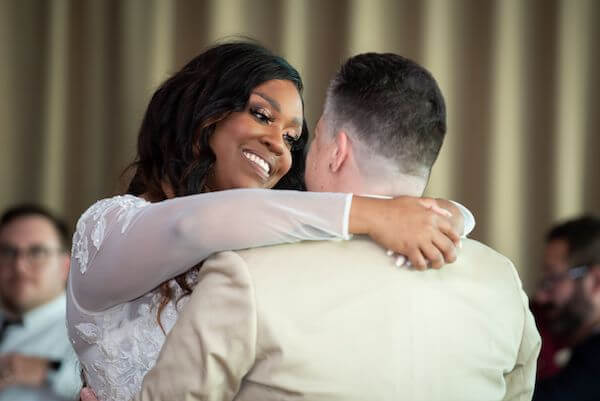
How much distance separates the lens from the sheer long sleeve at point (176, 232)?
1.41m

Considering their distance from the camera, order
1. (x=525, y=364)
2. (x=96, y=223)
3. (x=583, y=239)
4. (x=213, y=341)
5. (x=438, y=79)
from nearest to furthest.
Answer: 1. (x=213, y=341)
2. (x=525, y=364)
3. (x=96, y=223)
4. (x=583, y=239)
5. (x=438, y=79)

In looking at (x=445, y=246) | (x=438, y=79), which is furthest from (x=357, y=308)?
(x=438, y=79)

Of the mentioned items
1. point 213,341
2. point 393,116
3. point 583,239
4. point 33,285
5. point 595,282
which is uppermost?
point 393,116

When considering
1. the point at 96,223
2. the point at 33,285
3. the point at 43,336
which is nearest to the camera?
the point at 96,223

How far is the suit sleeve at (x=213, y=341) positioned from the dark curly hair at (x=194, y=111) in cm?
63

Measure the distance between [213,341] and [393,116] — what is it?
474mm

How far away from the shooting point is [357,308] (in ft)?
4.58

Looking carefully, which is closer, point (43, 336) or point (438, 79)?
point (43, 336)

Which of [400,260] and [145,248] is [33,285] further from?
[400,260]

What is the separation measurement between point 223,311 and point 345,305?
0.63 ft

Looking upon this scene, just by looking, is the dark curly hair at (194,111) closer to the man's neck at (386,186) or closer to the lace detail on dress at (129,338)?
the lace detail on dress at (129,338)

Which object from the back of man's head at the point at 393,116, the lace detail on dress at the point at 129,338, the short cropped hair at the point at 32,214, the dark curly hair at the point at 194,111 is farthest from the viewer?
the short cropped hair at the point at 32,214

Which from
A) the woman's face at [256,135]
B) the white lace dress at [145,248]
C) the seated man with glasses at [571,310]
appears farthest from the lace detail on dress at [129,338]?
the seated man with glasses at [571,310]

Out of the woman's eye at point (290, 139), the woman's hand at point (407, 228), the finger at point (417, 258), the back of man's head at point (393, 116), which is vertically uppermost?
the back of man's head at point (393, 116)
